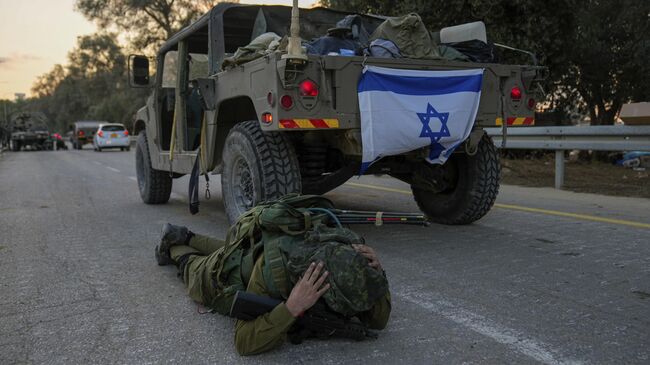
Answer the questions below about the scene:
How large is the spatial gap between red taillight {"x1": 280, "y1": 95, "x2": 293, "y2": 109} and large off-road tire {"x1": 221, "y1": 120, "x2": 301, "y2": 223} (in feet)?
1.79

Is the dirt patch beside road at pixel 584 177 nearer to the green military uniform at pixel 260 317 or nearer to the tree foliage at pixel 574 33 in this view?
the tree foliage at pixel 574 33

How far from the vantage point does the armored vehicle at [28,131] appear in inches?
1363

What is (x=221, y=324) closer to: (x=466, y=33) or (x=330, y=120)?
(x=330, y=120)

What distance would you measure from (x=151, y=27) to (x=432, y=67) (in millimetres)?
40248

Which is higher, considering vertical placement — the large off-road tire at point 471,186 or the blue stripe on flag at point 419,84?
the blue stripe on flag at point 419,84

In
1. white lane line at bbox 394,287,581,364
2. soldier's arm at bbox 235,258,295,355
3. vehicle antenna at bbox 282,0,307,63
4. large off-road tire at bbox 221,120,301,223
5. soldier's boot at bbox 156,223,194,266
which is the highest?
vehicle antenna at bbox 282,0,307,63

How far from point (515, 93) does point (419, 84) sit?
43.8 inches

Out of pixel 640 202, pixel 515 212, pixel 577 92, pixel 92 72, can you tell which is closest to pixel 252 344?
pixel 515 212

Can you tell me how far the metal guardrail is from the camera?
320 inches

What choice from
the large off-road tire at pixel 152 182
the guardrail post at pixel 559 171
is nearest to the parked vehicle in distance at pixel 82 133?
the large off-road tire at pixel 152 182

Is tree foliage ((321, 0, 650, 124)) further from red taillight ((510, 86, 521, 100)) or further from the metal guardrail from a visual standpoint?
red taillight ((510, 86, 521, 100))

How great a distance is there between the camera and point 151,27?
135 ft

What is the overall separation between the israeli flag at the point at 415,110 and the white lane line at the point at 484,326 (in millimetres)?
1329

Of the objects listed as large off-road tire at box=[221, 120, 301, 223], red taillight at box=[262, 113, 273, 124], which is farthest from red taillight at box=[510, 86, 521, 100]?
red taillight at box=[262, 113, 273, 124]
